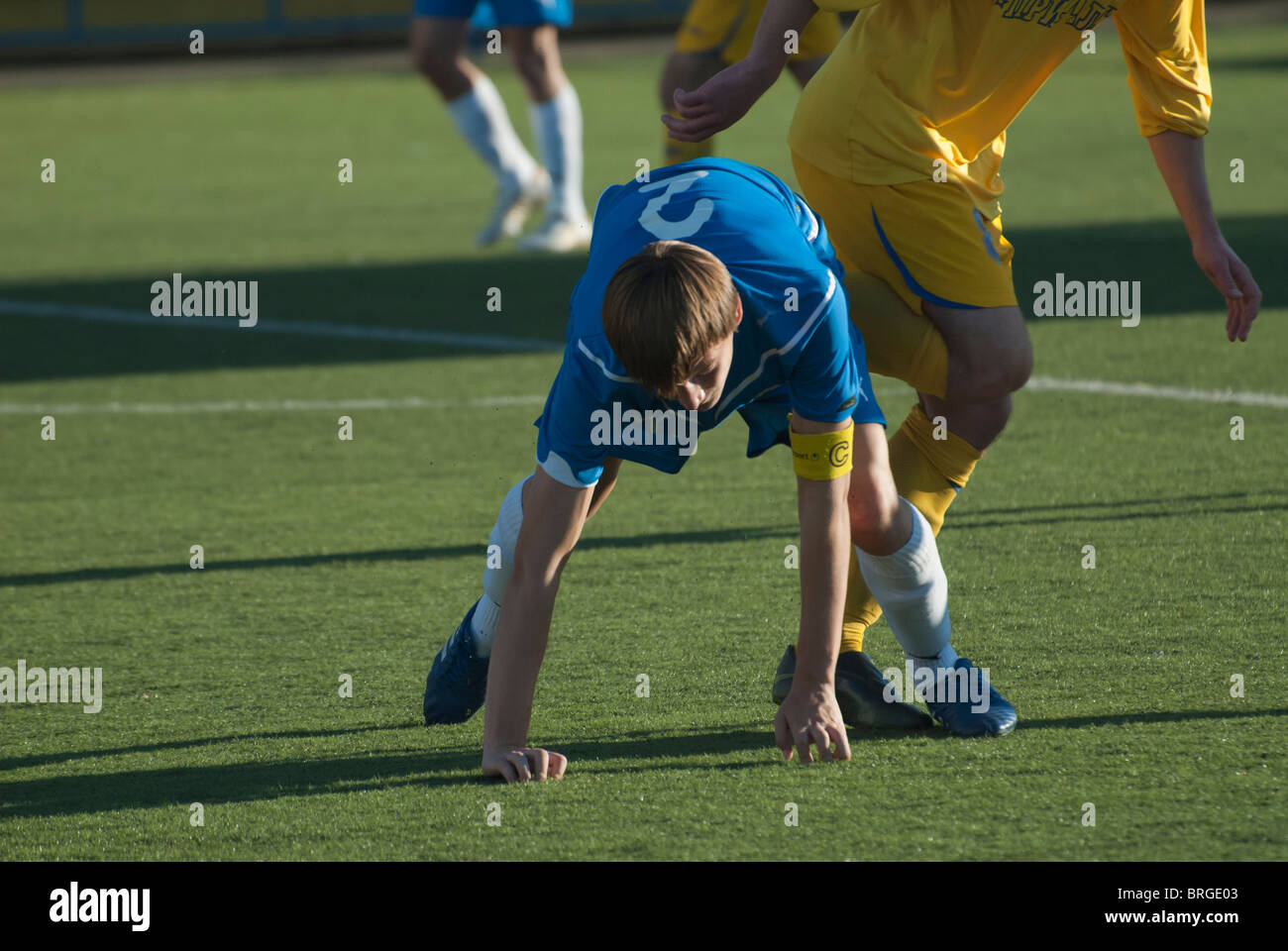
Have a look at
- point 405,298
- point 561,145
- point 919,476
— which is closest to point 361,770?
point 919,476

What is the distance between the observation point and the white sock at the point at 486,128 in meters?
9.41

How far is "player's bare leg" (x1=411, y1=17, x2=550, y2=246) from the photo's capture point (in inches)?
356

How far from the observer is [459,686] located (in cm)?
359

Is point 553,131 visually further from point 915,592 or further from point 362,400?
point 915,592

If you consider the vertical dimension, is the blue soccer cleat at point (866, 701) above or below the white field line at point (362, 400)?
below

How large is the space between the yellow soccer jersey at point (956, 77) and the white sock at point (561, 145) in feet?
19.2

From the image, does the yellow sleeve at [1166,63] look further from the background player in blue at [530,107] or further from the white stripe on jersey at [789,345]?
the background player in blue at [530,107]

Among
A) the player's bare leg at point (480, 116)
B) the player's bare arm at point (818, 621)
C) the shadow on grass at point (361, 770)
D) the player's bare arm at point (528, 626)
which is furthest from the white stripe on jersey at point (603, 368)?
the player's bare leg at point (480, 116)

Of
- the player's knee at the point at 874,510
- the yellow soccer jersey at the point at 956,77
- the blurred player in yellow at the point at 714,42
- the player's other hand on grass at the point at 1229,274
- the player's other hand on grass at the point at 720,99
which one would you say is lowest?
the player's knee at the point at 874,510

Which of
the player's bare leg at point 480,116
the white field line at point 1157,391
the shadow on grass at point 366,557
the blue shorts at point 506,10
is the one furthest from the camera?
the player's bare leg at point 480,116

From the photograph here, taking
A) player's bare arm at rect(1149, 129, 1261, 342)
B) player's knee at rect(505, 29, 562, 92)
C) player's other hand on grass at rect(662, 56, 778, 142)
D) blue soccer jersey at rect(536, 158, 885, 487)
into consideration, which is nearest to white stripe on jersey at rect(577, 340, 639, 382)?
blue soccer jersey at rect(536, 158, 885, 487)
